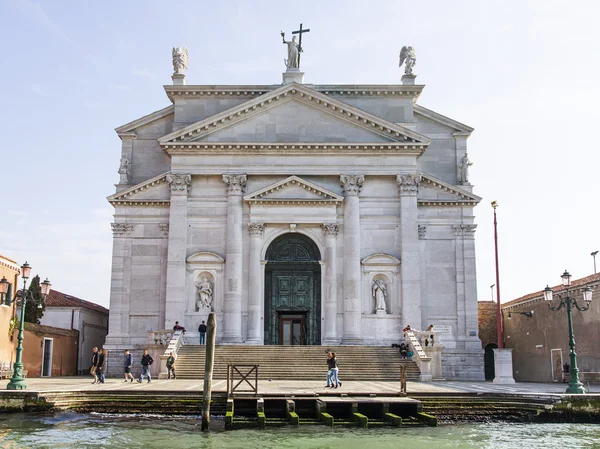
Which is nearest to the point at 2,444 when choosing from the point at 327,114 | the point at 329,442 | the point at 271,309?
the point at 329,442

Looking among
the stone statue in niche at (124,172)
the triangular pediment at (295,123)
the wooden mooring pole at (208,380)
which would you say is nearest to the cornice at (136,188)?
the stone statue in niche at (124,172)

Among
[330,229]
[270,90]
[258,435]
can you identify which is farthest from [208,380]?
[270,90]

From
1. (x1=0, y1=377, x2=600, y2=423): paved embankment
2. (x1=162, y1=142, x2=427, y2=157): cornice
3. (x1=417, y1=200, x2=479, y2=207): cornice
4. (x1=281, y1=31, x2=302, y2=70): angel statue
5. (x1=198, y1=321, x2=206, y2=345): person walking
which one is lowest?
(x1=0, y1=377, x2=600, y2=423): paved embankment

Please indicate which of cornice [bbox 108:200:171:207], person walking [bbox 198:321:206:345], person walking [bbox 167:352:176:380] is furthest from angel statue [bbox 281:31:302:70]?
person walking [bbox 167:352:176:380]

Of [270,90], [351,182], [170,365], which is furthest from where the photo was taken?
[270,90]

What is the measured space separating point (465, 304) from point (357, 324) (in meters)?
5.81

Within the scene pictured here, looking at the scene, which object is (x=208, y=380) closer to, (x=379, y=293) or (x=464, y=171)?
(x=379, y=293)

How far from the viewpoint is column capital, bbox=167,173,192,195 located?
38.5 m

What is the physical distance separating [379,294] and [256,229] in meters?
6.87

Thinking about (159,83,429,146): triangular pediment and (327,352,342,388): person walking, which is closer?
(327,352,342,388): person walking

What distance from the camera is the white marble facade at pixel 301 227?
37719 millimetres

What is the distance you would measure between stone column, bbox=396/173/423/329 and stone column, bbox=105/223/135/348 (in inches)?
540

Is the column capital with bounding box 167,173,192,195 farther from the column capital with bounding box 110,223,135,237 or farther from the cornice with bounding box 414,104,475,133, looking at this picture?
the cornice with bounding box 414,104,475,133

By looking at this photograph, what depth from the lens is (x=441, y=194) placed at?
39750 millimetres
